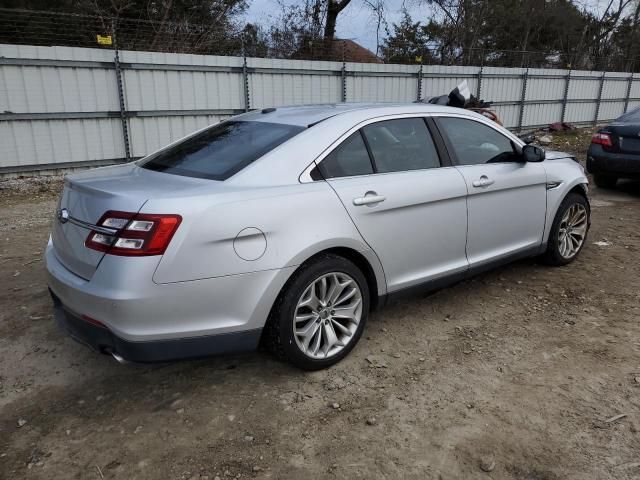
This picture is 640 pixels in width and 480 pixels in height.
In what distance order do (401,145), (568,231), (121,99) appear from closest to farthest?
(401,145) → (568,231) → (121,99)

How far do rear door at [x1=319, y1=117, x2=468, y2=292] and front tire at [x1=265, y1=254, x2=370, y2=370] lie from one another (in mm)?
266

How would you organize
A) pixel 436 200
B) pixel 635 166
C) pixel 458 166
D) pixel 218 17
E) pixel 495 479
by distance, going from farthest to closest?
pixel 218 17, pixel 635 166, pixel 458 166, pixel 436 200, pixel 495 479

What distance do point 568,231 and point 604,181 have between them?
15.2 feet

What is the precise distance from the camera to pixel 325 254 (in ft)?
10.0

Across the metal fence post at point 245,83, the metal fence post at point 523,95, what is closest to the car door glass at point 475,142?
the metal fence post at point 245,83

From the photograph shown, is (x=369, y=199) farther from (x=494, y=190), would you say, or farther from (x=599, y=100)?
(x=599, y=100)

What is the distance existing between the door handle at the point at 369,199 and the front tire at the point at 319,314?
342mm

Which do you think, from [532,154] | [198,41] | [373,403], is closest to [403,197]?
[373,403]

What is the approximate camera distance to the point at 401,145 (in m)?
3.58

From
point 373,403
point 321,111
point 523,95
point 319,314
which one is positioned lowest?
point 373,403

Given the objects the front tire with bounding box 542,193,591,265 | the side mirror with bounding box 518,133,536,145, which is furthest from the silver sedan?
the side mirror with bounding box 518,133,536,145

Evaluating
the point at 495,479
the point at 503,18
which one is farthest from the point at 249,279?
the point at 503,18

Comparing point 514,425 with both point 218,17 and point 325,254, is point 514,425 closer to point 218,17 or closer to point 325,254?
point 325,254

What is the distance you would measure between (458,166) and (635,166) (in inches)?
206
